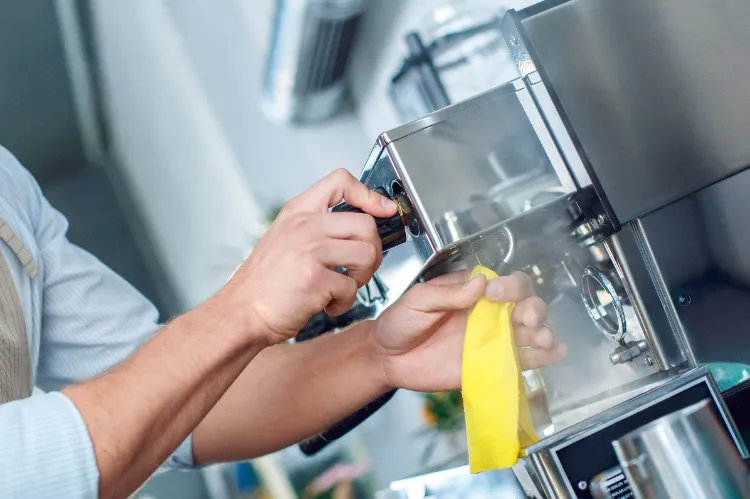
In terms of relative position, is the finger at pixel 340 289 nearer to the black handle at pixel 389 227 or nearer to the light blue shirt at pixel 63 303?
the black handle at pixel 389 227

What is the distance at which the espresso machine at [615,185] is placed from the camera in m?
0.51

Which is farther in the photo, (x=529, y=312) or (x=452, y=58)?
(x=452, y=58)

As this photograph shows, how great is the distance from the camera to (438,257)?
544 mm

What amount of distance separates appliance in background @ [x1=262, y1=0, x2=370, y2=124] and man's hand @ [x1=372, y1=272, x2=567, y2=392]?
46.3 inches

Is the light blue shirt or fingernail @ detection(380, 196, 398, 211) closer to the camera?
fingernail @ detection(380, 196, 398, 211)

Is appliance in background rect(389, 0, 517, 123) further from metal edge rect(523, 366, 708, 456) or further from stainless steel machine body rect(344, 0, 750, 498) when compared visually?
metal edge rect(523, 366, 708, 456)

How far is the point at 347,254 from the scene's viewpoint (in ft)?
1.77

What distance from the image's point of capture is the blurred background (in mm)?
1478

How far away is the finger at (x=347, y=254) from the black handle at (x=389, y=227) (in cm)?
1

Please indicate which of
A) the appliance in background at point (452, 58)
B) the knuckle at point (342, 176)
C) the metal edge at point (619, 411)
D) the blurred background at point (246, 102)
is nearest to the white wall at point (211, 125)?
the blurred background at point (246, 102)

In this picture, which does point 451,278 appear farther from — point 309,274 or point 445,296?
point 309,274

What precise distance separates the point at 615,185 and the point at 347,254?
9.3 inches

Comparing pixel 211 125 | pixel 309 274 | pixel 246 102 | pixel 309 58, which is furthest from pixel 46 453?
pixel 211 125

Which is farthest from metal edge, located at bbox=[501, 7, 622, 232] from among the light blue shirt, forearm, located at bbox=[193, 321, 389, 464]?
the light blue shirt
